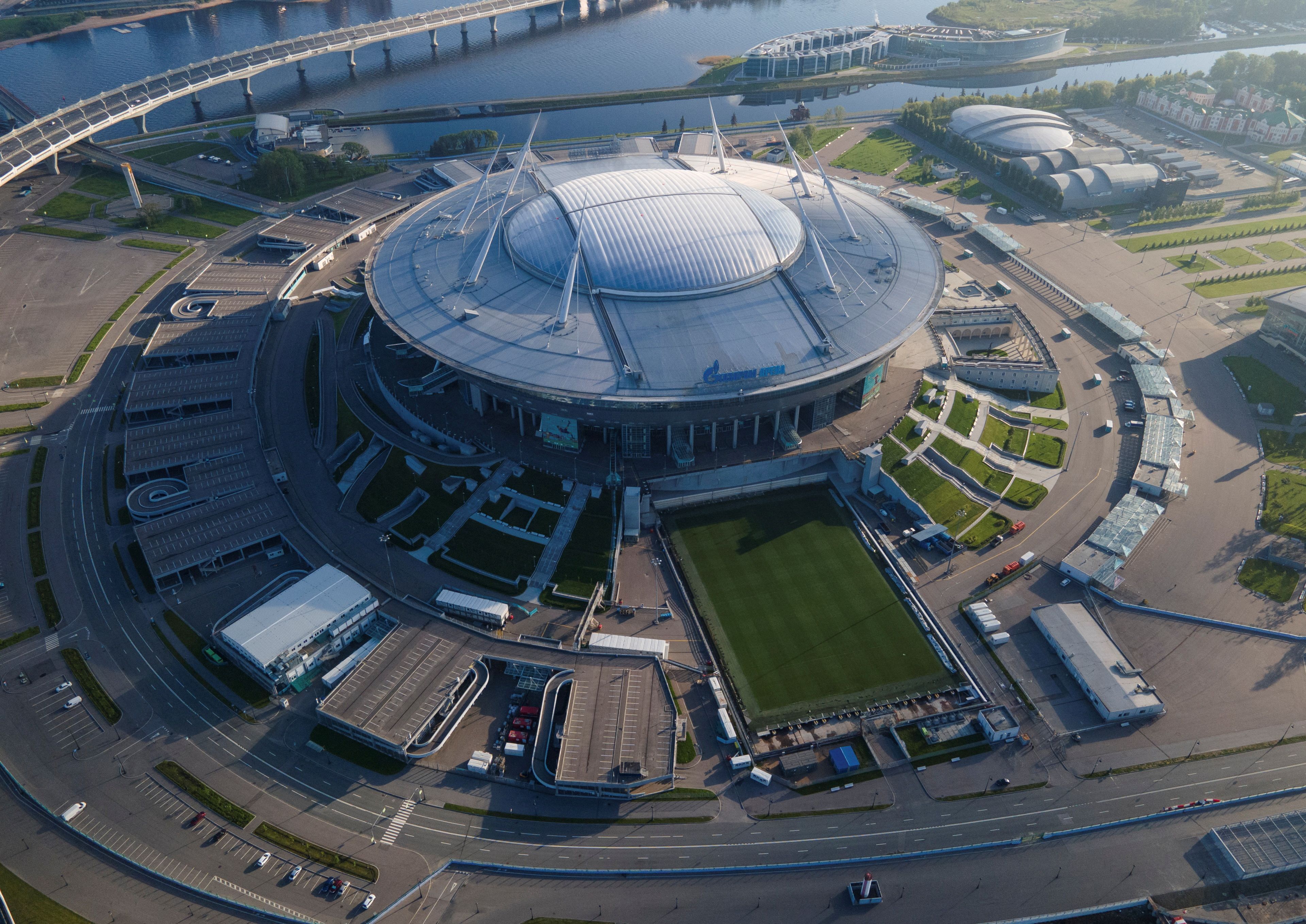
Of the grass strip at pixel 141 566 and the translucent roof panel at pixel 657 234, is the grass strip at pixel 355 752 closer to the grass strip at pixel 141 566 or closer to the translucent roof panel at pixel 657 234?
the grass strip at pixel 141 566

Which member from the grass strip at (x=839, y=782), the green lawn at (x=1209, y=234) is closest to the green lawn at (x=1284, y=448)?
the green lawn at (x=1209, y=234)

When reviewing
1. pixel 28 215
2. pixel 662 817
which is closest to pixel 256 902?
pixel 662 817

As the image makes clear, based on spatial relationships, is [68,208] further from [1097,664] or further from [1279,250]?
[1279,250]

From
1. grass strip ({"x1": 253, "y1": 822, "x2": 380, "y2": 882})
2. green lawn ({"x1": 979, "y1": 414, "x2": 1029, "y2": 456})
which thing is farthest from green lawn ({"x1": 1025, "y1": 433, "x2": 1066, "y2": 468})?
grass strip ({"x1": 253, "y1": 822, "x2": 380, "y2": 882})

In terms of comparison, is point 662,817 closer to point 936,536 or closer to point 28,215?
point 936,536

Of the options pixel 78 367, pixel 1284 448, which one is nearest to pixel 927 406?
pixel 1284 448

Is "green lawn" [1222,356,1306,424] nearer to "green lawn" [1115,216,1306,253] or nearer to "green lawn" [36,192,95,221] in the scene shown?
"green lawn" [1115,216,1306,253]
